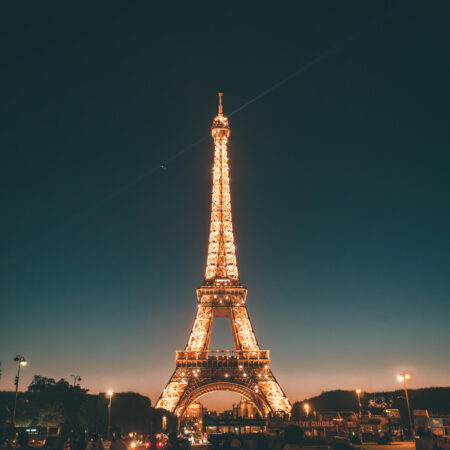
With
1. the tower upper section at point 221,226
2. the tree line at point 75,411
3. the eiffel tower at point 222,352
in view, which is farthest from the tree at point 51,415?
the tower upper section at point 221,226

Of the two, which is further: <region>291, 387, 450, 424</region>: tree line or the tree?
<region>291, 387, 450, 424</region>: tree line

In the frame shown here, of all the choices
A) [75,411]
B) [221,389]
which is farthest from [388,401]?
[75,411]

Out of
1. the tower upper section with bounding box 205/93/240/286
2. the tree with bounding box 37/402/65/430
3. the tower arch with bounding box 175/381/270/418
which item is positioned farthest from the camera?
the tower upper section with bounding box 205/93/240/286

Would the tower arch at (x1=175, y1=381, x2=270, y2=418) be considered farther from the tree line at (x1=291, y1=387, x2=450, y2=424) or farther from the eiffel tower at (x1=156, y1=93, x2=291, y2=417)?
the tree line at (x1=291, y1=387, x2=450, y2=424)

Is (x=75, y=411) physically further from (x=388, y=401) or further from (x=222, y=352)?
(x=388, y=401)

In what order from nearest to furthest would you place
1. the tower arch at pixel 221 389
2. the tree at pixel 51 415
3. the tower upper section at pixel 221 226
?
the tower arch at pixel 221 389, the tree at pixel 51 415, the tower upper section at pixel 221 226

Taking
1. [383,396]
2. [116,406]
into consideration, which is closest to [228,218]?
[116,406]

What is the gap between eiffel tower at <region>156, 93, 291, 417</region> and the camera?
49719 mm

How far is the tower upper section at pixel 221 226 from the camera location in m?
60.0

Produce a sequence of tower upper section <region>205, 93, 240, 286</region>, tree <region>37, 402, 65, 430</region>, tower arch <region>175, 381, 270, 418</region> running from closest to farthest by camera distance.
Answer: tower arch <region>175, 381, 270, 418</region> < tree <region>37, 402, 65, 430</region> < tower upper section <region>205, 93, 240, 286</region>

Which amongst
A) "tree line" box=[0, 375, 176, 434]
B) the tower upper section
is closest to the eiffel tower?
the tower upper section

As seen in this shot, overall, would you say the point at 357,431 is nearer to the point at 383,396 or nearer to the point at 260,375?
the point at 260,375

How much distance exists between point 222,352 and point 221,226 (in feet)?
63.3

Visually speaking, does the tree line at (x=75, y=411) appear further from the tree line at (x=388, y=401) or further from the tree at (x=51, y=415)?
the tree line at (x=388, y=401)
